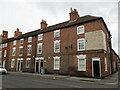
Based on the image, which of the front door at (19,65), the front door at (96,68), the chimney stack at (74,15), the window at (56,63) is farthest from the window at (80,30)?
the front door at (19,65)

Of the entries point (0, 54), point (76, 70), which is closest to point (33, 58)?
point (76, 70)

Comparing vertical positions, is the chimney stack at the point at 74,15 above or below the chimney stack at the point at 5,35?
above

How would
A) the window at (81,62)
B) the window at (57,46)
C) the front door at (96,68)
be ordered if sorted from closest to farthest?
the front door at (96,68), the window at (81,62), the window at (57,46)

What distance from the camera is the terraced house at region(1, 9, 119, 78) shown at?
18016mm

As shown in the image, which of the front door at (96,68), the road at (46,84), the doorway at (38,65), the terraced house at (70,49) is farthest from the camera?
the doorway at (38,65)

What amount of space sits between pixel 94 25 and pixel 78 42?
12.3ft

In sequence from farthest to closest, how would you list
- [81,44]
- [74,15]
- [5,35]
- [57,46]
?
[5,35]
[74,15]
[57,46]
[81,44]

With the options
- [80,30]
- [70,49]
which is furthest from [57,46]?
[80,30]

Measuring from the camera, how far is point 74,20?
2314cm

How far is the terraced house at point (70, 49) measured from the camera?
59.1 ft

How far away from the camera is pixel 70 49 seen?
2095 cm

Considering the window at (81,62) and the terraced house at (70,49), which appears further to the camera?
the window at (81,62)

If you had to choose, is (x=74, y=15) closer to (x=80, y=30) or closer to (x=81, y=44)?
(x=80, y=30)

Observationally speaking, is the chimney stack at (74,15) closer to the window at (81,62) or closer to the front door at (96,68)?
the window at (81,62)
